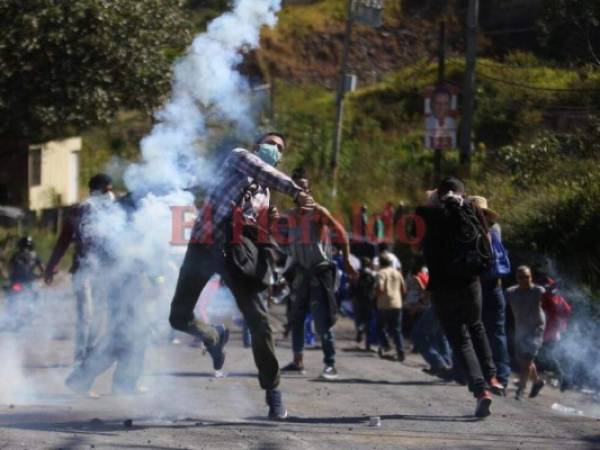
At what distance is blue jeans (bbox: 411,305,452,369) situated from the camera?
12625mm

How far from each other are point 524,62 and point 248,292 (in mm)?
12724

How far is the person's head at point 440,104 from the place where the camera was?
66.1 feet

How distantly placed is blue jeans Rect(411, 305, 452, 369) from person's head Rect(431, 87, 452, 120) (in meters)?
7.73

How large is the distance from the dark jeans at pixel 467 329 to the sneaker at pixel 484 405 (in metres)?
0.04

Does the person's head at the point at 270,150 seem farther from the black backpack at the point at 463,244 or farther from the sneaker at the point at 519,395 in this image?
the sneaker at the point at 519,395

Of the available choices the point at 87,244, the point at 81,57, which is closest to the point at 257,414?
the point at 87,244

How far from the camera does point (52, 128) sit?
20703 millimetres

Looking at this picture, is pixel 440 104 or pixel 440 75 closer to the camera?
pixel 440 104

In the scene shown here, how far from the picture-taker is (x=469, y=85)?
18.8m

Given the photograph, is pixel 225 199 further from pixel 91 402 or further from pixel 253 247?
pixel 91 402

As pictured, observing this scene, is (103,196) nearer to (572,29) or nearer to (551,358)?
(551,358)

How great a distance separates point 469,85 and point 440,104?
4.69ft

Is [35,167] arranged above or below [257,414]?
above

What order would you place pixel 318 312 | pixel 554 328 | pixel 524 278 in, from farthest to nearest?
pixel 554 328, pixel 318 312, pixel 524 278
